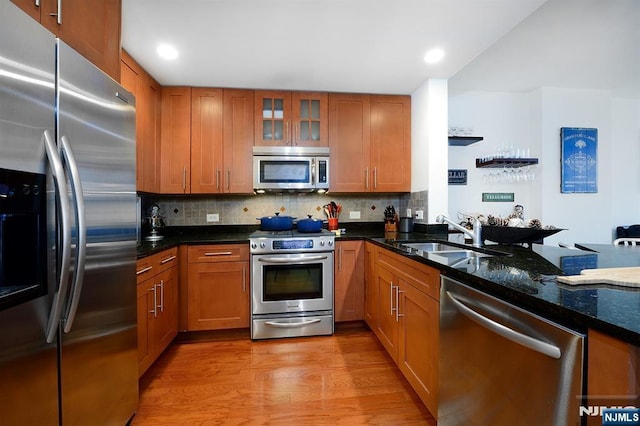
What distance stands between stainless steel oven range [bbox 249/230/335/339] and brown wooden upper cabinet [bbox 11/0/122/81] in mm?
1557

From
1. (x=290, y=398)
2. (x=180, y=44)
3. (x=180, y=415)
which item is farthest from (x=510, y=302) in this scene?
(x=180, y=44)

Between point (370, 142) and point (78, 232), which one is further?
point (370, 142)

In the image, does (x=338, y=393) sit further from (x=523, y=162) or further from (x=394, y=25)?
(x=523, y=162)

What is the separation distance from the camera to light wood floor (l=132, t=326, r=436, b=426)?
5.07 feet

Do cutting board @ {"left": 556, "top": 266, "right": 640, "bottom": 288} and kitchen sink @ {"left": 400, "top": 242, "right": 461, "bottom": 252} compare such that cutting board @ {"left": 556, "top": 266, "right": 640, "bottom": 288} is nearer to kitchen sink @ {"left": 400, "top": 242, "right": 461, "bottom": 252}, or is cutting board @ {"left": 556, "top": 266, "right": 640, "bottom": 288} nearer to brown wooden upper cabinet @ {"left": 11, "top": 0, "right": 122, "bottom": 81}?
kitchen sink @ {"left": 400, "top": 242, "right": 461, "bottom": 252}

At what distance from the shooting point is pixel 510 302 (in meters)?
0.91

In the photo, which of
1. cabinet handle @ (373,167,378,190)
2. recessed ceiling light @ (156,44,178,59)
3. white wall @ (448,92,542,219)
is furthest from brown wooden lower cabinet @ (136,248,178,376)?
white wall @ (448,92,542,219)

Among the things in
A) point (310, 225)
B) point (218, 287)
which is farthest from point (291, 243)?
point (218, 287)

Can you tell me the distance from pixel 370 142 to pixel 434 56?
0.98 metres

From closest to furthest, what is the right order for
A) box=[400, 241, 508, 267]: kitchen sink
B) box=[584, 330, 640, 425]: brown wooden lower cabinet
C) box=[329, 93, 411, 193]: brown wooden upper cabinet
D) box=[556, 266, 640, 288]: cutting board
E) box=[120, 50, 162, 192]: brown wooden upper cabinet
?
box=[584, 330, 640, 425]: brown wooden lower cabinet
box=[556, 266, 640, 288]: cutting board
box=[400, 241, 508, 267]: kitchen sink
box=[120, 50, 162, 192]: brown wooden upper cabinet
box=[329, 93, 411, 193]: brown wooden upper cabinet

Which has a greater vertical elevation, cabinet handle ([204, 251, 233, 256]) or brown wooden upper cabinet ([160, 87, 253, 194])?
brown wooden upper cabinet ([160, 87, 253, 194])

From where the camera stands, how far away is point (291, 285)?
253cm

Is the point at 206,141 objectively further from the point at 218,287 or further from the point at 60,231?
the point at 60,231

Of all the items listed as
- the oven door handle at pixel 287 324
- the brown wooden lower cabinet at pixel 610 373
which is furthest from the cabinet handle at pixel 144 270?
the brown wooden lower cabinet at pixel 610 373
